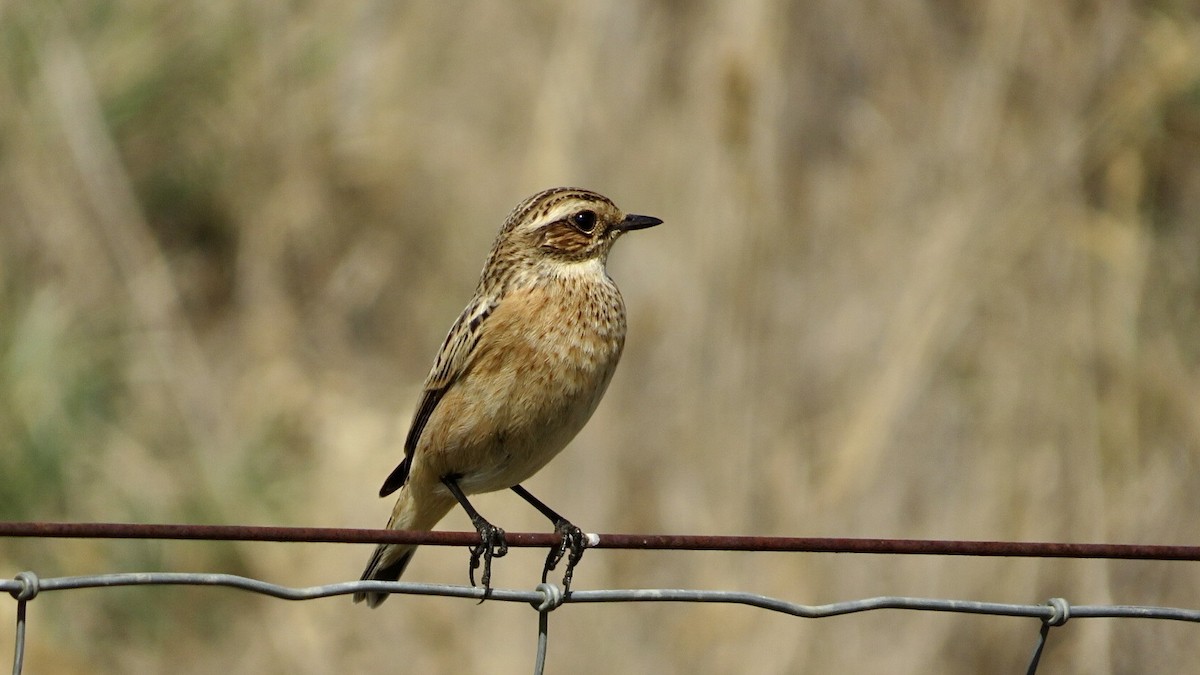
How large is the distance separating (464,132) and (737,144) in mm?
5175

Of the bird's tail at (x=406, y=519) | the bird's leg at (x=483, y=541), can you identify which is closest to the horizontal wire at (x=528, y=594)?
the bird's leg at (x=483, y=541)

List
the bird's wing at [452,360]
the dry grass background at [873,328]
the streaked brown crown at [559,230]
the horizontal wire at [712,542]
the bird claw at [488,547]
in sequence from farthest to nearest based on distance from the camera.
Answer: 1. the dry grass background at [873,328]
2. the streaked brown crown at [559,230]
3. the bird's wing at [452,360]
4. the bird claw at [488,547]
5. the horizontal wire at [712,542]

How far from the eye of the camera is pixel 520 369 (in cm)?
462

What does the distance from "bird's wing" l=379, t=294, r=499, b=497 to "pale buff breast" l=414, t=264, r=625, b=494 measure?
4 centimetres

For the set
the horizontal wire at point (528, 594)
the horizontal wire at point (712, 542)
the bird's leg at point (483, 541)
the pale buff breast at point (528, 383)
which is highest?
the pale buff breast at point (528, 383)

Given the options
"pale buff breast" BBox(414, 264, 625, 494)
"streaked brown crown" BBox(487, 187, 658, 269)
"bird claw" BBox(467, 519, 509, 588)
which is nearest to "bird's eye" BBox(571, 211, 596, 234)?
"streaked brown crown" BBox(487, 187, 658, 269)

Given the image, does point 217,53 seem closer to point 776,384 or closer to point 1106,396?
point 776,384

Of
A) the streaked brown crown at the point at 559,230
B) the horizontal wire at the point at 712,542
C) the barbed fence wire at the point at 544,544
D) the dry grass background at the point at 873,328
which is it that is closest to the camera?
the barbed fence wire at the point at 544,544

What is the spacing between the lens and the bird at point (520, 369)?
15.1 ft

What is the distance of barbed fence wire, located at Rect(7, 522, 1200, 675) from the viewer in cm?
301

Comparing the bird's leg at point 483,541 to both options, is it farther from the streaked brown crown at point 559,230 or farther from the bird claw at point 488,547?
the streaked brown crown at point 559,230

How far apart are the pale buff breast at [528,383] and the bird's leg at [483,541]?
0.07 metres

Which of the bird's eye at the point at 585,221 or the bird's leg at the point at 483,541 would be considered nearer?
the bird's leg at the point at 483,541

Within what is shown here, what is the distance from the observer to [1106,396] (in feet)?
22.9
